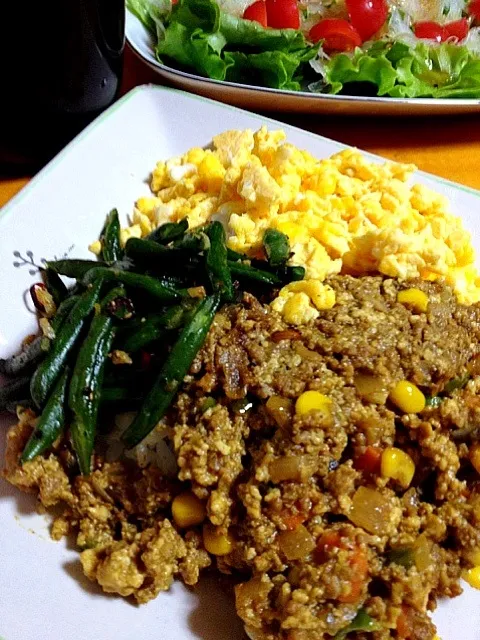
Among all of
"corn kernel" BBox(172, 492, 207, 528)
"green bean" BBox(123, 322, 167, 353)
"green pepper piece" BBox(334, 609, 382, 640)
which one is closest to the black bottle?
"green bean" BBox(123, 322, 167, 353)

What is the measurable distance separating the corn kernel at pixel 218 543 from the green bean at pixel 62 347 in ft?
2.02

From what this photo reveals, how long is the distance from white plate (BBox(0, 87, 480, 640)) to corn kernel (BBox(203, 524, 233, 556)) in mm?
147

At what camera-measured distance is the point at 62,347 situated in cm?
197

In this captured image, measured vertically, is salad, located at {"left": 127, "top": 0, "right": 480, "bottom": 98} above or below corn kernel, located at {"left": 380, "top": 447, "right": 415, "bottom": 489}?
above

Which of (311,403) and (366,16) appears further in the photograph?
(366,16)

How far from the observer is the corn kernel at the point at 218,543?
1.75m

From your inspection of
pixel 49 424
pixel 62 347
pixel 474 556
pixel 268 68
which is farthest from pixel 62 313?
pixel 268 68

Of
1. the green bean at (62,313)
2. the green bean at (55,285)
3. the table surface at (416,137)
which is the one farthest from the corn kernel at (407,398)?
the table surface at (416,137)

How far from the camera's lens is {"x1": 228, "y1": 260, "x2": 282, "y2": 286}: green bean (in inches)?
86.4

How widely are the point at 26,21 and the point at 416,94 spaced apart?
2.04 metres

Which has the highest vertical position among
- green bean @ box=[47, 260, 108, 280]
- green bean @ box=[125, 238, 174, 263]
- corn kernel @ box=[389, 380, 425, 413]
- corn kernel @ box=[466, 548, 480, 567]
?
green bean @ box=[125, 238, 174, 263]

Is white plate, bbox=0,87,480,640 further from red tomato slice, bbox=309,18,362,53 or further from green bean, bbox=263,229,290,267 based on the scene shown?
red tomato slice, bbox=309,18,362,53

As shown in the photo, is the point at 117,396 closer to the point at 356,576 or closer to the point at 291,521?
the point at 291,521

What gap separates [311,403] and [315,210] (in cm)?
93
